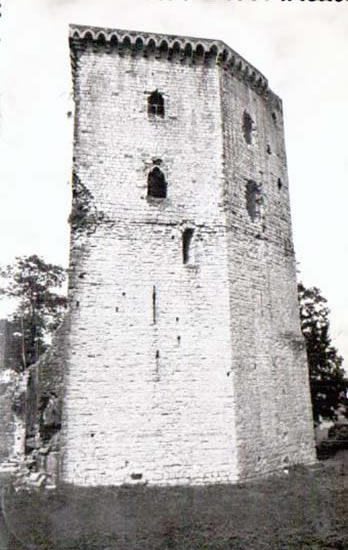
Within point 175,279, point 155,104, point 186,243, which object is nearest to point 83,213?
point 186,243

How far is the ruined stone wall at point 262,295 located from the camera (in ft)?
42.1

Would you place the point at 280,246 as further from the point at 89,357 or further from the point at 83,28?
the point at 83,28

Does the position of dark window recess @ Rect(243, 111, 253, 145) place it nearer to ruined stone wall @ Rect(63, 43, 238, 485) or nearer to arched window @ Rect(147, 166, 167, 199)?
ruined stone wall @ Rect(63, 43, 238, 485)

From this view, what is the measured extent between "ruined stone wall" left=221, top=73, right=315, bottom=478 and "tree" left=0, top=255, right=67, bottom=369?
15848 mm

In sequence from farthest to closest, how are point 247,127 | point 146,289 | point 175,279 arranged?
point 247,127 → point 175,279 → point 146,289

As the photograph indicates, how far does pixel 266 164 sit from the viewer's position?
15.6 meters

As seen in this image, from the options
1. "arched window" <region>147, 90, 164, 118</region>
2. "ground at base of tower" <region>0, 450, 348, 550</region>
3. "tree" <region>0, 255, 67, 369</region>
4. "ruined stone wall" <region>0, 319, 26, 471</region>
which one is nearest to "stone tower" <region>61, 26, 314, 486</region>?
"arched window" <region>147, 90, 164, 118</region>

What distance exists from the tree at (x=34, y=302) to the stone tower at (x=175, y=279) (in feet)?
51.3

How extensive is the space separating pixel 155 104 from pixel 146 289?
548cm

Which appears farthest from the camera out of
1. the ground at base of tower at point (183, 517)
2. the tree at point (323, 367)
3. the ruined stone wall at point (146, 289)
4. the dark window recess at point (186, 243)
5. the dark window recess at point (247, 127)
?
the tree at point (323, 367)

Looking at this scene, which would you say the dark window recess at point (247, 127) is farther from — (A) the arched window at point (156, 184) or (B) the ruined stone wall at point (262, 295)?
(A) the arched window at point (156, 184)

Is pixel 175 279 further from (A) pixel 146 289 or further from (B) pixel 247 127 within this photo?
(B) pixel 247 127

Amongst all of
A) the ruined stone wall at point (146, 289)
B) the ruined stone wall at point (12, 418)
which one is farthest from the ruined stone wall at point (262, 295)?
the ruined stone wall at point (12, 418)

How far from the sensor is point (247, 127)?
15.3 m
